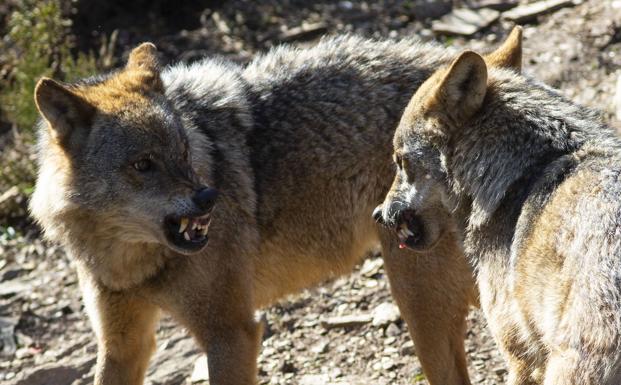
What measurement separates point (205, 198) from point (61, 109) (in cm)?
101

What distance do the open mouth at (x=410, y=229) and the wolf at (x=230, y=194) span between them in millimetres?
644

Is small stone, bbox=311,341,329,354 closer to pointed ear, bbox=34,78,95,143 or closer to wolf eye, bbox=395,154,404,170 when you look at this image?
wolf eye, bbox=395,154,404,170

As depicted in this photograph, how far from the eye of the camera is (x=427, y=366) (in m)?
6.48

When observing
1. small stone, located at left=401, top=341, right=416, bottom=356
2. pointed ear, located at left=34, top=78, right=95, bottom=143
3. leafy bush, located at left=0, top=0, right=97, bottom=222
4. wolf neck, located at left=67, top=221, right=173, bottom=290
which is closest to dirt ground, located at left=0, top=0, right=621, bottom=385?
small stone, located at left=401, top=341, right=416, bottom=356

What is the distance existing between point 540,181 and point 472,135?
1.57 ft

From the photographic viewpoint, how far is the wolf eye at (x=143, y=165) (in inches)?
232

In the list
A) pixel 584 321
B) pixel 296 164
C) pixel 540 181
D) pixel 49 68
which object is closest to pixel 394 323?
pixel 296 164

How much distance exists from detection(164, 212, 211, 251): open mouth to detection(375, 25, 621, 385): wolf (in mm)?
1049

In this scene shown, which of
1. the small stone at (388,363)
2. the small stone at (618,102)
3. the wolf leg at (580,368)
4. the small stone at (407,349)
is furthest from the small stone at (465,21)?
the wolf leg at (580,368)

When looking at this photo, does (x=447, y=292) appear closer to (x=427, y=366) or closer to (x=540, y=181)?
(x=427, y=366)

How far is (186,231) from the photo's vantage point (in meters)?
5.86

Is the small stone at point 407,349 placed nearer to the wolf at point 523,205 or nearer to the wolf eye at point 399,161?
the wolf at point 523,205

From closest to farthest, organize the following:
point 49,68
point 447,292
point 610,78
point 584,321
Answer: point 584,321 → point 447,292 → point 610,78 → point 49,68

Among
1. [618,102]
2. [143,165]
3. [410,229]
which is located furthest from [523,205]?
[618,102]
